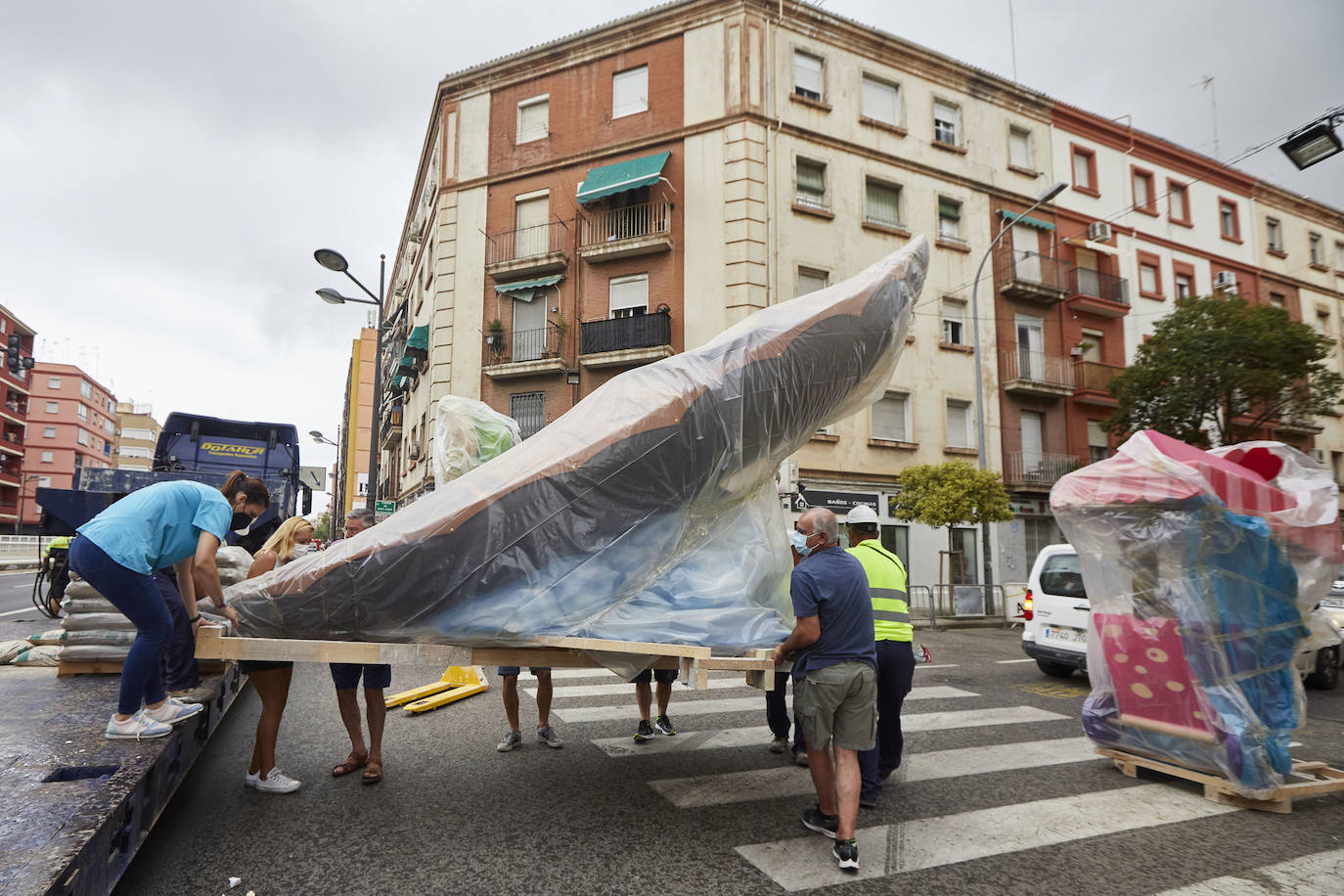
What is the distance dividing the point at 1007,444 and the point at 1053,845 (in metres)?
19.1

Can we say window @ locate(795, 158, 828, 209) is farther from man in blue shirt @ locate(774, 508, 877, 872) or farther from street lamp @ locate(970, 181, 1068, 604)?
man in blue shirt @ locate(774, 508, 877, 872)

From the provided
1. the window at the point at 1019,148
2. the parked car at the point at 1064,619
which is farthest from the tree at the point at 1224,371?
the parked car at the point at 1064,619

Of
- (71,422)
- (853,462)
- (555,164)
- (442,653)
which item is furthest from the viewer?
(71,422)

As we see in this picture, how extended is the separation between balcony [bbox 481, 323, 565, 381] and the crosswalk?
13302 mm

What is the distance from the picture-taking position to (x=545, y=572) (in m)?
3.70

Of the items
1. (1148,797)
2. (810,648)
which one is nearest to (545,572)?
(810,648)

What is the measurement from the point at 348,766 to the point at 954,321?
1984cm

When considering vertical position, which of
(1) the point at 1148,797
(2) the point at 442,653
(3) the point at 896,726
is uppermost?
(2) the point at 442,653

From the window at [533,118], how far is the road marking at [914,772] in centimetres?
1927

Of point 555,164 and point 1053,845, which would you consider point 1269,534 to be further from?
point 555,164

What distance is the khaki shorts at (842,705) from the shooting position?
3.64m

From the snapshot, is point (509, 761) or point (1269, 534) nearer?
point (1269, 534)

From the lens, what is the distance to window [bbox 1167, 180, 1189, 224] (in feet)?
83.5

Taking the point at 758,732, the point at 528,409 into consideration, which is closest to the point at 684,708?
the point at 758,732
